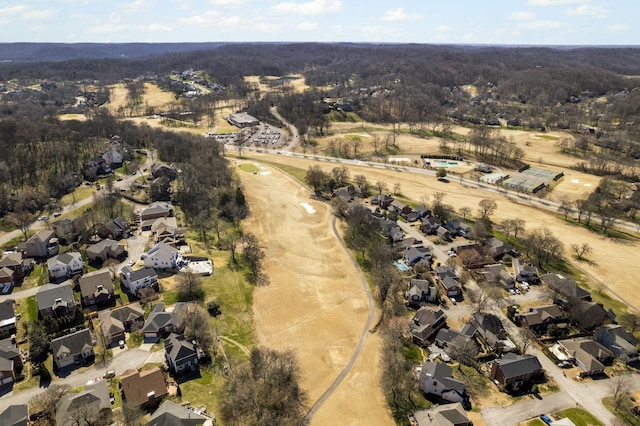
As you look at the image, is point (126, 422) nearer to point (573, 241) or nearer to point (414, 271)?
point (414, 271)

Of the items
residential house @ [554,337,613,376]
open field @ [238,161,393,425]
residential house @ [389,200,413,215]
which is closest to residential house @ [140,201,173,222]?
open field @ [238,161,393,425]

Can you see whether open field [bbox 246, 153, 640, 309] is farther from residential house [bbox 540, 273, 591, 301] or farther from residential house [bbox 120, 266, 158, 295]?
residential house [bbox 120, 266, 158, 295]

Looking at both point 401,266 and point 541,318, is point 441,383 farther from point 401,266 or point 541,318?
point 401,266

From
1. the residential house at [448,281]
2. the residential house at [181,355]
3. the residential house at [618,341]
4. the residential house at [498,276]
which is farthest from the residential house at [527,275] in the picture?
the residential house at [181,355]

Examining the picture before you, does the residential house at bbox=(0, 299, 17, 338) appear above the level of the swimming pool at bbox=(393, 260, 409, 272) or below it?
above

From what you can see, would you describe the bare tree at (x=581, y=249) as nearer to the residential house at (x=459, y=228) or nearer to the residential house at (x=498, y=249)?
the residential house at (x=498, y=249)

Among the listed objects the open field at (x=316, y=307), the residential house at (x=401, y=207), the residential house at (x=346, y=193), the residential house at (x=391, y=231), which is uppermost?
the residential house at (x=346, y=193)
